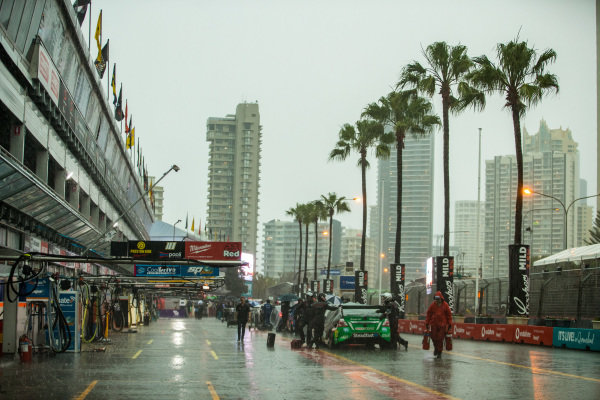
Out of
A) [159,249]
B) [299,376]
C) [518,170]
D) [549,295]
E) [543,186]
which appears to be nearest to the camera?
[299,376]

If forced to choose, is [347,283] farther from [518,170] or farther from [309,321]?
[309,321]

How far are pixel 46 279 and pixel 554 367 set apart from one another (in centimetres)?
1281

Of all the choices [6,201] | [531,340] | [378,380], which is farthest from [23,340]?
[531,340]

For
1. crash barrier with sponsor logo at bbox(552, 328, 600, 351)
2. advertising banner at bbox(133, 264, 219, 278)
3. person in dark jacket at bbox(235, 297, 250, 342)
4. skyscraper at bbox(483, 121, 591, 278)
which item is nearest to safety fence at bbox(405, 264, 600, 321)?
crash barrier with sponsor logo at bbox(552, 328, 600, 351)

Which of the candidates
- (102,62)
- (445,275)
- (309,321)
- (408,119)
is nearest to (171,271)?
(309,321)

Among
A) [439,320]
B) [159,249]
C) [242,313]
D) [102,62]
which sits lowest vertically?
[242,313]

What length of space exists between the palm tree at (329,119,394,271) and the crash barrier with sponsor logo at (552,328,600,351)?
94.0ft

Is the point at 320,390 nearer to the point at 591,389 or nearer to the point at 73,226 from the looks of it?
the point at 591,389

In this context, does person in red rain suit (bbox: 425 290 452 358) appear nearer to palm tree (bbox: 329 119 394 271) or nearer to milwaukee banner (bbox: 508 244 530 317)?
milwaukee banner (bbox: 508 244 530 317)

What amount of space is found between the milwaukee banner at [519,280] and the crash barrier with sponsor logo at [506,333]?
1182mm

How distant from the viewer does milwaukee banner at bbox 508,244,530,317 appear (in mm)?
32875

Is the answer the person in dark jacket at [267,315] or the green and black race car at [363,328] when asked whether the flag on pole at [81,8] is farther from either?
the green and black race car at [363,328]

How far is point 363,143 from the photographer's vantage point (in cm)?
6031

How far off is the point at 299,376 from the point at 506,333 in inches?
735
